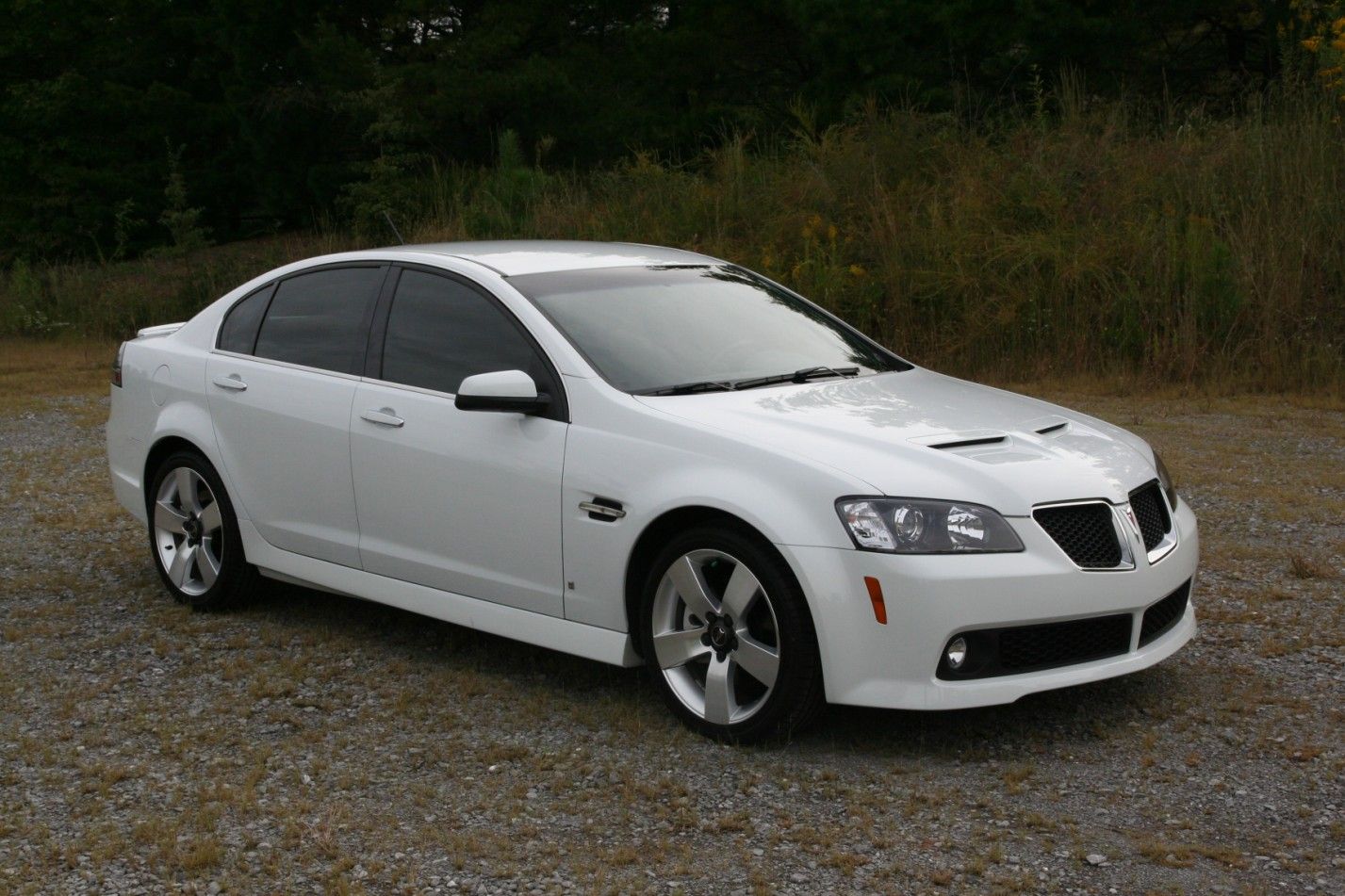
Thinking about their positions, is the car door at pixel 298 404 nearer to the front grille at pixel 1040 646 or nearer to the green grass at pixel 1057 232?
the front grille at pixel 1040 646

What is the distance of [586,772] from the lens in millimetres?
4516

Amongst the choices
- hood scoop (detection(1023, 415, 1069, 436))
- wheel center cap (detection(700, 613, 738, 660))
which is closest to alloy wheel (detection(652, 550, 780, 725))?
wheel center cap (detection(700, 613, 738, 660))

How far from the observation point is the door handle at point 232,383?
→ 625 cm

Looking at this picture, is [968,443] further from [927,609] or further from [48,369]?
[48,369]

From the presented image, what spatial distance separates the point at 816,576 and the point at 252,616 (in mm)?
3120

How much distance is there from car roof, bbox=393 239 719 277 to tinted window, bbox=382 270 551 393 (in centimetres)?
18

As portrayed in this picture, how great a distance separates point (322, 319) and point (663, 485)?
6.85 ft

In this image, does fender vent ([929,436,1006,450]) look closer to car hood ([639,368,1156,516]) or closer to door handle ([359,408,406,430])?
car hood ([639,368,1156,516])

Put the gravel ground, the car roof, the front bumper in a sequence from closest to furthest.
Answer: the gravel ground → the front bumper → the car roof

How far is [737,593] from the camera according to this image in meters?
4.57

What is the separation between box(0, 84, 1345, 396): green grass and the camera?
12.6 meters

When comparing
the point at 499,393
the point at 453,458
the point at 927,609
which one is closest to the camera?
the point at 927,609

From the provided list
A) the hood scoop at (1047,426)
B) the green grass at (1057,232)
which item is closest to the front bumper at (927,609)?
the hood scoop at (1047,426)

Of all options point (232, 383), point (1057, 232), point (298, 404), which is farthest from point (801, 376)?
point (1057, 232)
